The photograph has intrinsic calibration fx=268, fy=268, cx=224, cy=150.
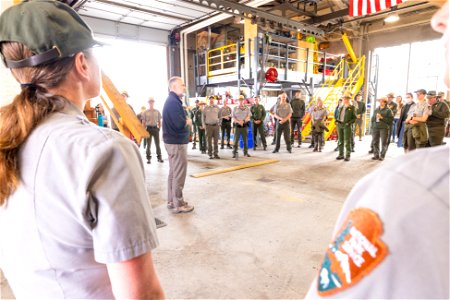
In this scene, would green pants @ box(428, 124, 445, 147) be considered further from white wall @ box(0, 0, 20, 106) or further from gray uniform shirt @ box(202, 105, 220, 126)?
white wall @ box(0, 0, 20, 106)

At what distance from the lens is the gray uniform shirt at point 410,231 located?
0.35 meters

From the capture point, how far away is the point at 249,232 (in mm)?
3262

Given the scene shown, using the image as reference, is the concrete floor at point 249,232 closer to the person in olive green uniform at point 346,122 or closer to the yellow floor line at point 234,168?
the yellow floor line at point 234,168

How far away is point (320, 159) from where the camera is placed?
25.2ft

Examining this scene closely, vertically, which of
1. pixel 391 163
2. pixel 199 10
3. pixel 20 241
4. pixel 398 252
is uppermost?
pixel 199 10

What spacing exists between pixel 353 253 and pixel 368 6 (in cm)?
785

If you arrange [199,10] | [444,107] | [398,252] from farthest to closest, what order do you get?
[199,10] < [444,107] < [398,252]

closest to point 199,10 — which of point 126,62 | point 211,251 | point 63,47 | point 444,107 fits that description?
point 126,62

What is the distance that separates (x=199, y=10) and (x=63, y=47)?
11433mm

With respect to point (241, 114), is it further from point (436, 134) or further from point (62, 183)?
point (62, 183)

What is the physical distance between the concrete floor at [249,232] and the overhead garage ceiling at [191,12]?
5946 mm

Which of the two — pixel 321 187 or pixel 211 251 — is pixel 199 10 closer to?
pixel 321 187

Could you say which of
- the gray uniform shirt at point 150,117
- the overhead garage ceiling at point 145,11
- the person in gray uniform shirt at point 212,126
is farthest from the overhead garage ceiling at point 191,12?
the gray uniform shirt at point 150,117

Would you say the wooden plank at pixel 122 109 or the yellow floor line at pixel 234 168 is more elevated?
the wooden plank at pixel 122 109
